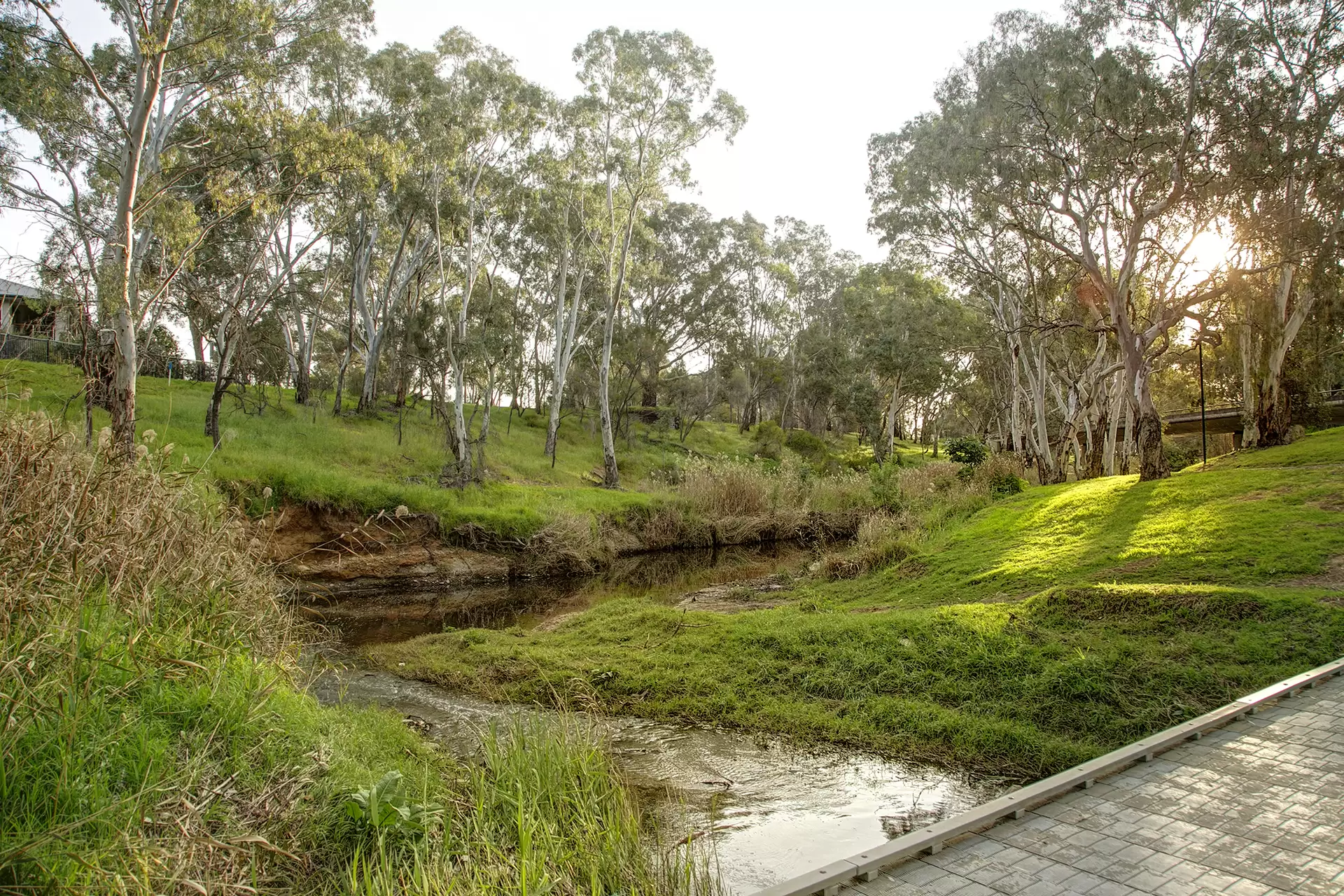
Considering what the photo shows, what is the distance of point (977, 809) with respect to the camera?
11.6 ft

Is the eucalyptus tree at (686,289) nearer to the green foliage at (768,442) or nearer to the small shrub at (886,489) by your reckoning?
the green foliage at (768,442)

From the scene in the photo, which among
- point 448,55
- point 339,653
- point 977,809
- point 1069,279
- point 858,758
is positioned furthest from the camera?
point 448,55

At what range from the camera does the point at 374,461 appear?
25.7 meters

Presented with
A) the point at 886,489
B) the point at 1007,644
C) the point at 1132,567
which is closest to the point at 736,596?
the point at 1132,567

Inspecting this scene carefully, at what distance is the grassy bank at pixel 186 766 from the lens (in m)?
3.03

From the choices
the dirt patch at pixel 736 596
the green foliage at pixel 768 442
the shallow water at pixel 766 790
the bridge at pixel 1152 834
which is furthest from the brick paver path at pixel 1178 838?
the green foliage at pixel 768 442

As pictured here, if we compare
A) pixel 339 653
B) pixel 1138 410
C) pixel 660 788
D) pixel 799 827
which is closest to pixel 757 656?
pixel 660 788

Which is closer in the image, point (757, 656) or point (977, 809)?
point (977, 809)

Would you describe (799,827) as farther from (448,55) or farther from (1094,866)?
(448,55)

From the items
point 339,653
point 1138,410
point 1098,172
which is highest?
point 1098,172

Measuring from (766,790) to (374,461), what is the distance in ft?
75.0

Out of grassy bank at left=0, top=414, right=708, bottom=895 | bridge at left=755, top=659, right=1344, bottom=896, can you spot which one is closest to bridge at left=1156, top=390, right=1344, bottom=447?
bridge at left=755, top=659, right=1344, bottom=896

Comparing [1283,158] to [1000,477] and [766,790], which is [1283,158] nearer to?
[1000,477]

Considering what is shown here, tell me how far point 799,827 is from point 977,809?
5.64ft
